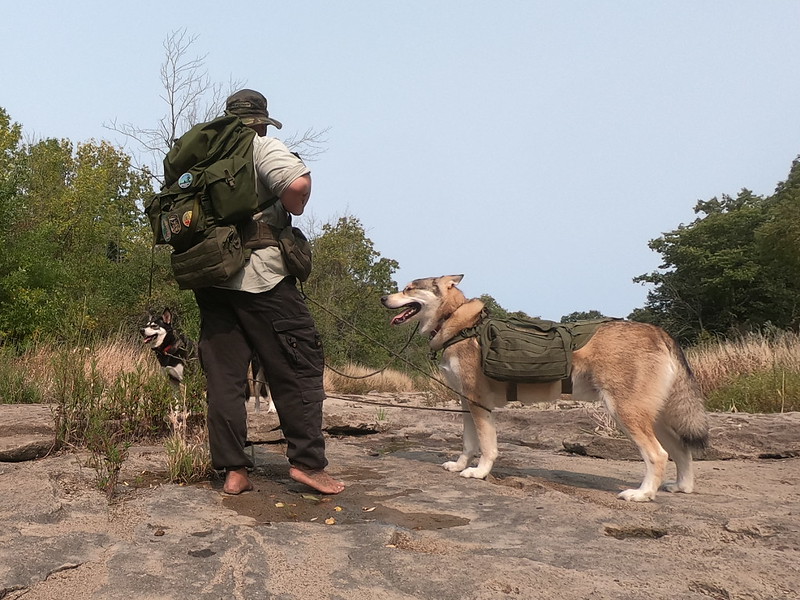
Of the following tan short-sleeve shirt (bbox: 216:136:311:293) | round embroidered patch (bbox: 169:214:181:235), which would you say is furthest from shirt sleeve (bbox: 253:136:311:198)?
round embroidered patch (bbox: 169:214:181:235)

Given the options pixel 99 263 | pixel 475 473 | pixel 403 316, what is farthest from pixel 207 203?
pixel 99 263

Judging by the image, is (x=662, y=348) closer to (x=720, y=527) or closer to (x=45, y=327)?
(x=720, y=527)

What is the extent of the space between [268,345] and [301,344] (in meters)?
0.21

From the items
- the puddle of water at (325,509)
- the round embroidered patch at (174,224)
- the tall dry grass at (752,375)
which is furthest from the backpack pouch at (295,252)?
the tall dry grass at (752,375)

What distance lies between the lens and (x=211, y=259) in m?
3.59

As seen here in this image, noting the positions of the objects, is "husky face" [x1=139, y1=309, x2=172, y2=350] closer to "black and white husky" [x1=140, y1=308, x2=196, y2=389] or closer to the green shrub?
"black and white husky" [x1=140, y1=308, x2=196, y2=389]

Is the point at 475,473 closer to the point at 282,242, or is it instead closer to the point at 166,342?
Result: the point at 282,242

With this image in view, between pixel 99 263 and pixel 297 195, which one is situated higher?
pixel 99 263

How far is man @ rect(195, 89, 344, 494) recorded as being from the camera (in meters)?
3.77

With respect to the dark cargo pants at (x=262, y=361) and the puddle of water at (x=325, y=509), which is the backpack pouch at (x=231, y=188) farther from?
the puddle of water at (x=325, y=509)

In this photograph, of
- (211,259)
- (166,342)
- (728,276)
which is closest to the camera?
(211,259)

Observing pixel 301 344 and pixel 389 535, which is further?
pixel 301 344

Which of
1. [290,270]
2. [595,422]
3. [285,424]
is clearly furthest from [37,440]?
[595,422]

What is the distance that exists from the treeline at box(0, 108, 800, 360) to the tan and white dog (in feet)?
51.2
